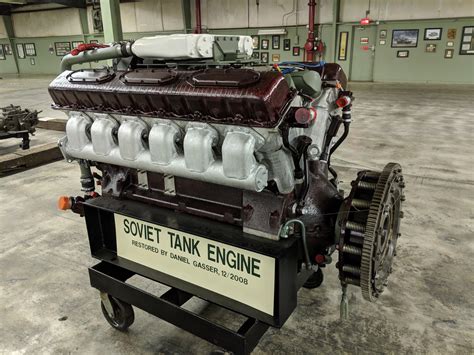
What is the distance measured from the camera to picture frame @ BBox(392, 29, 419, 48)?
1004 centimetres

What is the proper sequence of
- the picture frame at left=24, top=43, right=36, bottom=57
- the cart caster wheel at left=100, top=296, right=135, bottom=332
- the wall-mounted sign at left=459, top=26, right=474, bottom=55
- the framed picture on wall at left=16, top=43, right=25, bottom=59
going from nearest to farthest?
the cart caster wheel at left=100, top=296, right=135, bottom=332
the wall-mounted sign at left=459, top=26, right=474, bottom=55
the picture frame at left=24, top=43, right=36, bottom=57
the framed picture on wall at left=16, top=43, right=25, bottom=59

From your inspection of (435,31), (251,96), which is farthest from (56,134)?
(435,31)

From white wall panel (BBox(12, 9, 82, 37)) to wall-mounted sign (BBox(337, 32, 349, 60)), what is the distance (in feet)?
34.2

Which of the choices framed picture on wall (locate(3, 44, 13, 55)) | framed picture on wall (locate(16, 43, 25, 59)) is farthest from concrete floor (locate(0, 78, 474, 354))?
framed picture on wall (locate(3, 44, 13, 55))

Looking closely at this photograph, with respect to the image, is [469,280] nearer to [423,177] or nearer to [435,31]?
[423,177]

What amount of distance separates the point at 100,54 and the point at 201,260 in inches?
40.4

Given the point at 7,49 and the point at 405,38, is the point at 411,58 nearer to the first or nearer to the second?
the point at 405,38

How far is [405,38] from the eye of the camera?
1016cm

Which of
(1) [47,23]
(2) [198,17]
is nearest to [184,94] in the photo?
(2) [198,17]

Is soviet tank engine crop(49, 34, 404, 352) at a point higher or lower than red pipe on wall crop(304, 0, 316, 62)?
lower

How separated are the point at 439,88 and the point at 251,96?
990cm

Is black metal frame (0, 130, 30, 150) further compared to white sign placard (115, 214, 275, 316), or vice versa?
black metal frame (0, 130, 30, 150)

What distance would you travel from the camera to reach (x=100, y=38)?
49.3 feet

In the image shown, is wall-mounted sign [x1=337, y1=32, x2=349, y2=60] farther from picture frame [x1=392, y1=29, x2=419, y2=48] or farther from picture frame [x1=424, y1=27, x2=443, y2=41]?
picture frame [x1=424, y1=27, x2=443, y2=41]
